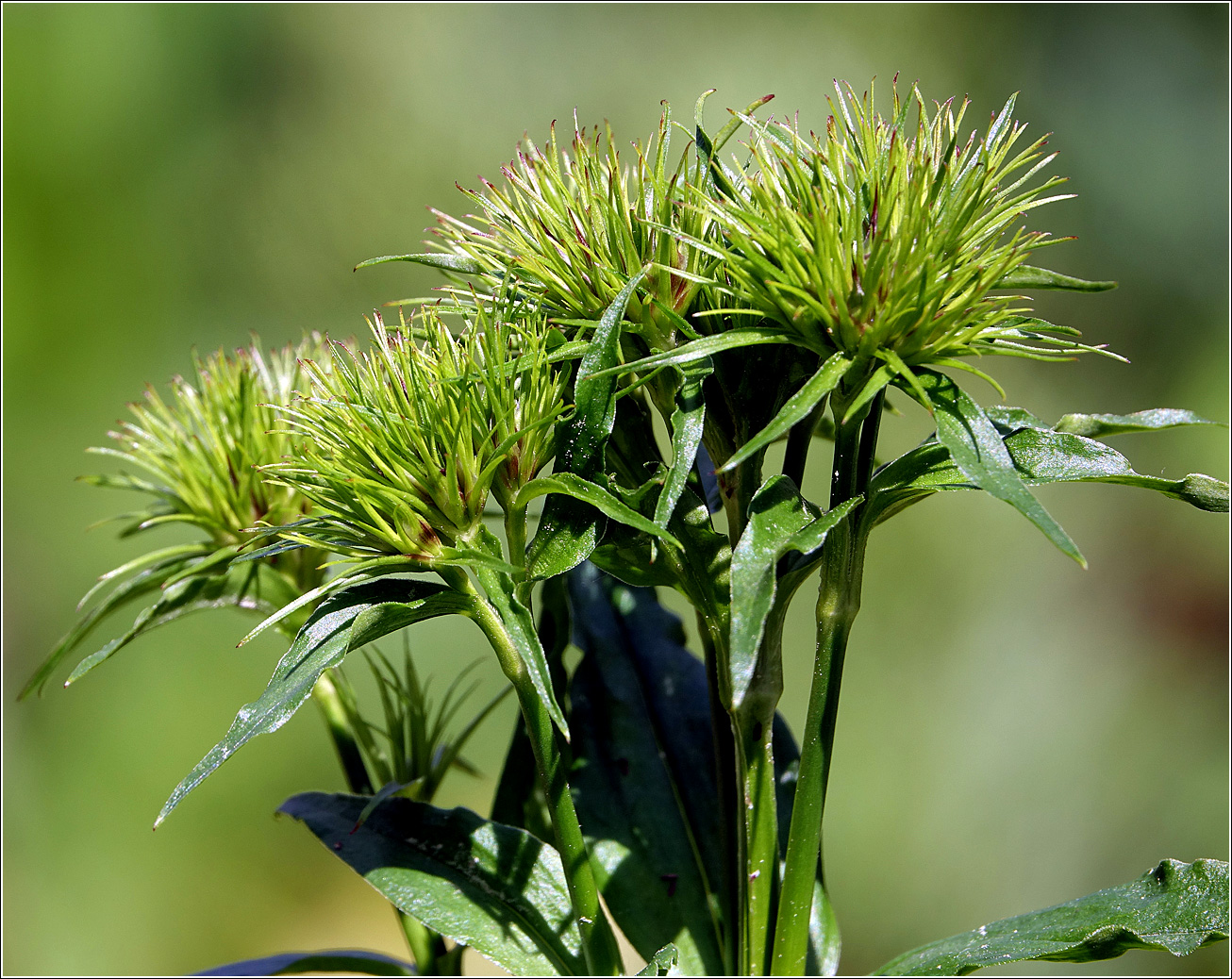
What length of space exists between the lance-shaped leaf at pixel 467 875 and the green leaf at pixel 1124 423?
0.46m

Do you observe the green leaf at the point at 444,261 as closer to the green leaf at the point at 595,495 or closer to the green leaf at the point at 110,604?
the green leaf at the point at 595,495

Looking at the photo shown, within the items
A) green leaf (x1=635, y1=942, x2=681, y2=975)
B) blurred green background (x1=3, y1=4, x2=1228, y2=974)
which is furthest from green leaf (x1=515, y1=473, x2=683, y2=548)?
blurred green background (x1=3, y1=4, x2=1228, y2=974)

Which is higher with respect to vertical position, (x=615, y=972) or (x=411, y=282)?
(x=411, y=282)

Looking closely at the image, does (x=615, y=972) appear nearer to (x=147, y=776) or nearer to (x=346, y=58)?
(x=147, y=776)

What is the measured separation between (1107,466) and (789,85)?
253 cm

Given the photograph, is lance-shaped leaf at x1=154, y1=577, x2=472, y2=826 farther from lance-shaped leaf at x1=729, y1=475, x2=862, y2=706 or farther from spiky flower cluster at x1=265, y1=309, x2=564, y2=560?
lance-shaped leaf at x1=729, y1=475, x2=862, y2=706

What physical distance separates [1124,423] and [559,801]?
416 mm

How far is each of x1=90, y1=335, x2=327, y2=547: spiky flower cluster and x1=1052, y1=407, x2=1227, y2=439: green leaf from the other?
0.53 meters

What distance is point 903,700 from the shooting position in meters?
2.74

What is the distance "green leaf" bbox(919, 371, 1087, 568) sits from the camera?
0.45m

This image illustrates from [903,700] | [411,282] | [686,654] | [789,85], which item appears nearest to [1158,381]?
[903,700]

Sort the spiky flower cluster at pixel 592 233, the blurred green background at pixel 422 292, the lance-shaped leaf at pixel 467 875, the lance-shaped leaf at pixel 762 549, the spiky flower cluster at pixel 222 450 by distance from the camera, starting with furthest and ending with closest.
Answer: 1. the blurred green background at pixel 422 292
2. the spiky flower cluster at pixel 222 450
3. the lance-shaped leaf at pixel 467 875
4. the spiky flower cluster at pixel 592 233
5. the lance-shaped leaf at pixel 762 549

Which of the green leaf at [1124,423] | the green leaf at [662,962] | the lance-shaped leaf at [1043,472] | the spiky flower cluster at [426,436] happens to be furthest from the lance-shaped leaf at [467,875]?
the green leaf at [1124,423]

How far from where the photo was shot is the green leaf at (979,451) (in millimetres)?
448
